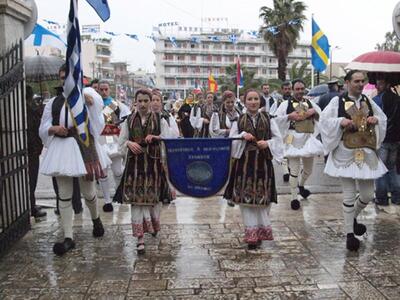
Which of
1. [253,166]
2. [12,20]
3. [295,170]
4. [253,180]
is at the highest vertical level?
[12,20]

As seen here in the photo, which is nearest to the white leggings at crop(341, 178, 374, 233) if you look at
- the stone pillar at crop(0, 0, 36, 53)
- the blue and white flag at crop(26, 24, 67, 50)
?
the stone pillar at crop(0, 0, 36, 53)

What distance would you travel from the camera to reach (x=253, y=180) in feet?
17.8

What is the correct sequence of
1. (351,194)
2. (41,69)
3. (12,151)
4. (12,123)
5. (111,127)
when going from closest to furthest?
(351,194)
(12,151)
(12,123)
(41,69)
(111,127)

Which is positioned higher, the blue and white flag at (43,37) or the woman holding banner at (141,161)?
the blue and white flag at (43,37)

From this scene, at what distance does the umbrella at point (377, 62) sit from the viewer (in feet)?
19.3

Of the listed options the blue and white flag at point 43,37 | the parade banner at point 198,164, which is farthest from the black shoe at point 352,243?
the blue and white flag at point 43,37

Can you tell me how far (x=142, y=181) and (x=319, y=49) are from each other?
994 centimetres

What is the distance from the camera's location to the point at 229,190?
18.3ft

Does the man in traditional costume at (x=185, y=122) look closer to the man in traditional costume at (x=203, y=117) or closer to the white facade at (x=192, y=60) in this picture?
the man in traditional costume at (x=203, y=117)

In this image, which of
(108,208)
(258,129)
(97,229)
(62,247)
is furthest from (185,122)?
(62,247)

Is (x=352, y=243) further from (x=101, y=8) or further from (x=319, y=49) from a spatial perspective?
(x=319, y=49)

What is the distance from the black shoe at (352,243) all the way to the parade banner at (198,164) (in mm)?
1414

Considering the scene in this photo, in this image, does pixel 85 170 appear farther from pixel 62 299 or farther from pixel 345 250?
pixel 345 250

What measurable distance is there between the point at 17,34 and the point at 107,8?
1.35m
